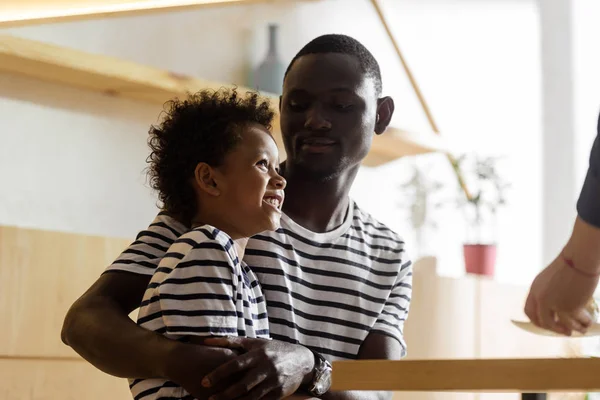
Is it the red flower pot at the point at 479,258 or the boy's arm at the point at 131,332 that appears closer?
the boy's arm at the point at 131,332

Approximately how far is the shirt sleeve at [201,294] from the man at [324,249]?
0.62 feet

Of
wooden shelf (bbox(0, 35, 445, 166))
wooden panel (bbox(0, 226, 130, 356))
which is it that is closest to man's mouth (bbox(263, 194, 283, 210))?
wooden panel (bbox(0, 226, 130, 356))

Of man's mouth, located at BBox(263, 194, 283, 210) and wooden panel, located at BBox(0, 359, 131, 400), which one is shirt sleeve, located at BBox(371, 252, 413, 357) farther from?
wooden panel, located at BBox(0, 359, 131, 400)

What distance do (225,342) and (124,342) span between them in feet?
0.58

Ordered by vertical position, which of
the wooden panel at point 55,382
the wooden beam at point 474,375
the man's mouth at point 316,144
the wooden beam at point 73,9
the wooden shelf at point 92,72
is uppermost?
the wooden beam at point 73,9

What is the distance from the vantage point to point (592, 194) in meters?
1.05

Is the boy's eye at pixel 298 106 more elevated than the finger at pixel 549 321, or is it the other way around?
the boy's eye at pixel 298 106

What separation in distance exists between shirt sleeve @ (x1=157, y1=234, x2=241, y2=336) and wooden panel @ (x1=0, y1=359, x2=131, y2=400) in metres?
1.20

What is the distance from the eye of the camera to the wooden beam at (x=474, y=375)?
0.89m

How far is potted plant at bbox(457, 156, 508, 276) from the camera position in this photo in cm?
373

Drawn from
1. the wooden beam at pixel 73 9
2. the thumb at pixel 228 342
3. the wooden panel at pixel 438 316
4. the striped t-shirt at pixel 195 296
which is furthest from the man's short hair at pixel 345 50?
the wooden panel at pixel 438 316

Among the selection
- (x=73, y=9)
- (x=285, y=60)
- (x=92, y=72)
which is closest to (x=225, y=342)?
(x=92, y=72)

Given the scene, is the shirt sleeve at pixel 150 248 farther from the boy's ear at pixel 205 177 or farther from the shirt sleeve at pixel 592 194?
the shirt sleeve at pixel 592 194

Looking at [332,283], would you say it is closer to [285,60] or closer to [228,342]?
[228,342]
